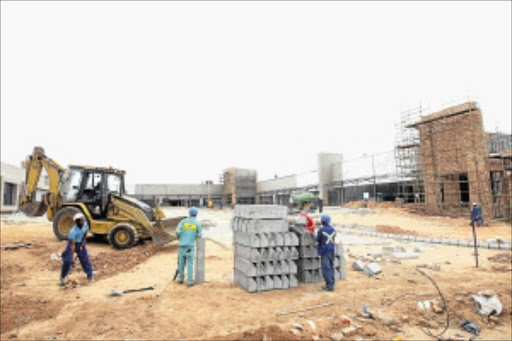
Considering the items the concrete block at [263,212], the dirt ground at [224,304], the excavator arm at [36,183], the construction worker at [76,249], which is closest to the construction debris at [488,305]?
the dirt ground at [224,304]

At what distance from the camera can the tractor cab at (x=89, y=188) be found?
38.7 feet

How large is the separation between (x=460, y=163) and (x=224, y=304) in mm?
20339

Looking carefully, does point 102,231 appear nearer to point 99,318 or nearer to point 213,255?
point 213,255

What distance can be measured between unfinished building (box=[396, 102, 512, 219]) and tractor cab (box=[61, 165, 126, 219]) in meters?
20.2

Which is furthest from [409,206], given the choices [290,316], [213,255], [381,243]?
[290,316]

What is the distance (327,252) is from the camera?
259 inches

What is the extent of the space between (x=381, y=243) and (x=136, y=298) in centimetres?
→ 1031

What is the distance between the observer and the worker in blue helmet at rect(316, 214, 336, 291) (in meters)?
6.48

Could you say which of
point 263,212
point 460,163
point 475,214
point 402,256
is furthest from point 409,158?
point 263,212

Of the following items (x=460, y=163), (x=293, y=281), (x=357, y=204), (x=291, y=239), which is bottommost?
(x=293, y=281)

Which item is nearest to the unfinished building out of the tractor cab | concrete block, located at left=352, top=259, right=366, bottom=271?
concrete block, located at left=352, top=259, right=366, bottom=271

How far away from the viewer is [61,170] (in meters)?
12.2

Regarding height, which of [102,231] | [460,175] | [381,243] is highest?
[460,175]

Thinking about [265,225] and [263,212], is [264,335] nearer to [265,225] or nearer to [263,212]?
[265,225]
